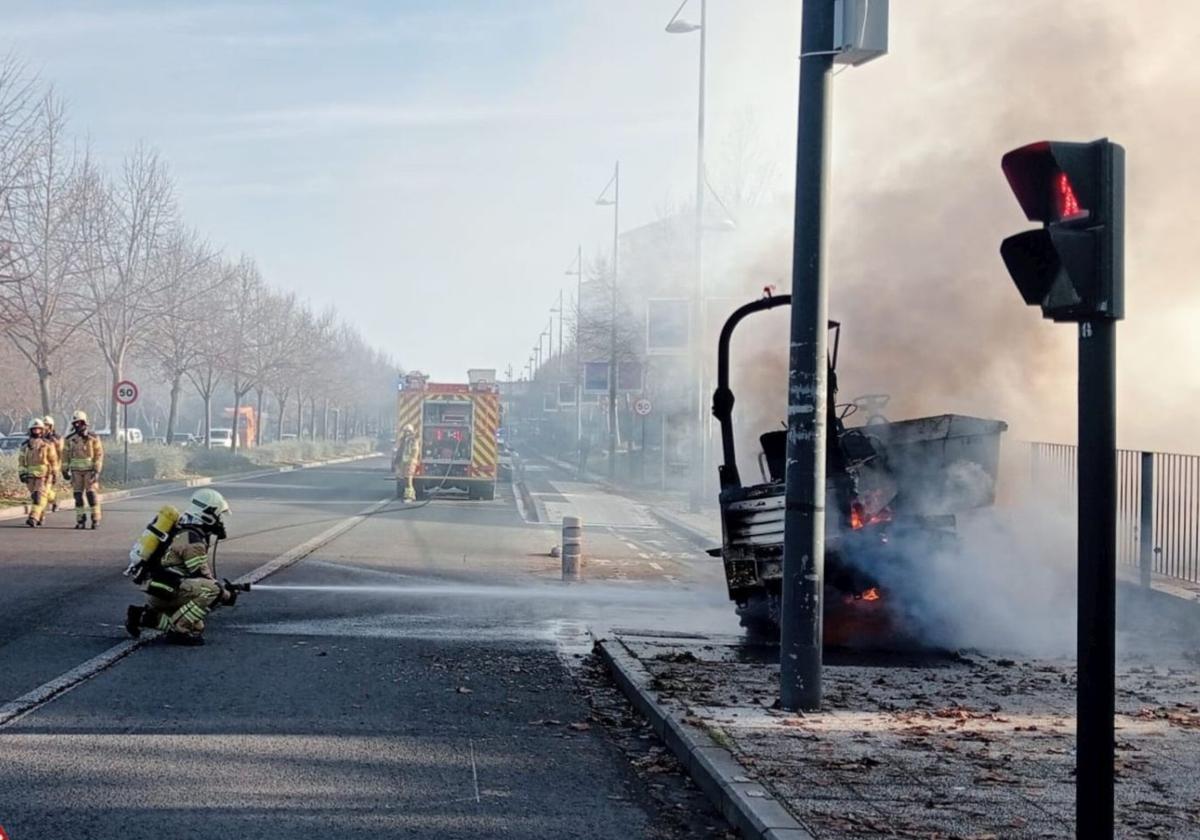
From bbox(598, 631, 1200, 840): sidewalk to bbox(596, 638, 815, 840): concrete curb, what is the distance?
1 centimetres

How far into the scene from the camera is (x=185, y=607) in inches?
384

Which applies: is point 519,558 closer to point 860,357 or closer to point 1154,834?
point 860,357

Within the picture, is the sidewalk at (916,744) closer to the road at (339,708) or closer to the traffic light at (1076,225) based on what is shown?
the road at (339,708)

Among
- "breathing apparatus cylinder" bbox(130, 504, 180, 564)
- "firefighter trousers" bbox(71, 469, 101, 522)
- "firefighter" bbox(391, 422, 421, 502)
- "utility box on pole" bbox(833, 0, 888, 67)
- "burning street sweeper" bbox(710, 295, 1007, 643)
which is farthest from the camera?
"firefighter" bbox(391, 422, 421, 502)

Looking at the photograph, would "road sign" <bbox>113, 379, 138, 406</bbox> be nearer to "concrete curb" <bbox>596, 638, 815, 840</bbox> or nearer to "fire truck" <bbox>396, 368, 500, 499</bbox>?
"fire truck" <bbox>396, 368, 500, 499</bbox>

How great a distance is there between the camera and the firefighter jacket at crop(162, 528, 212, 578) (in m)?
9.77

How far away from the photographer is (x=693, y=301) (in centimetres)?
2612

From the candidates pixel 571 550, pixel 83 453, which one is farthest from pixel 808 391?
pixel 83 453

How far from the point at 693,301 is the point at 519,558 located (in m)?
9.29

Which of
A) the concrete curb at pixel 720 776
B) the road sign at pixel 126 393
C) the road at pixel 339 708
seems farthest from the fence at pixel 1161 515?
the road sign at pixel 126 393

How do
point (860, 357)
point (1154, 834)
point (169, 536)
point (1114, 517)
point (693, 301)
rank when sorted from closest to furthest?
1. point (1114, 517)
2. point (1154, 834)
3. point (169, 536)
4. point (860, 357)
5. point (693, 301)

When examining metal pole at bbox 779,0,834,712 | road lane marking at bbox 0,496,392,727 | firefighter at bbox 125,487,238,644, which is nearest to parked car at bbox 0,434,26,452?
road lane marking at bbox 0,496,392,727

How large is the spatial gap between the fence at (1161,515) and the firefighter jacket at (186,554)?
7.39m

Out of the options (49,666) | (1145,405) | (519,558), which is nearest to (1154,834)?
(49,666)
